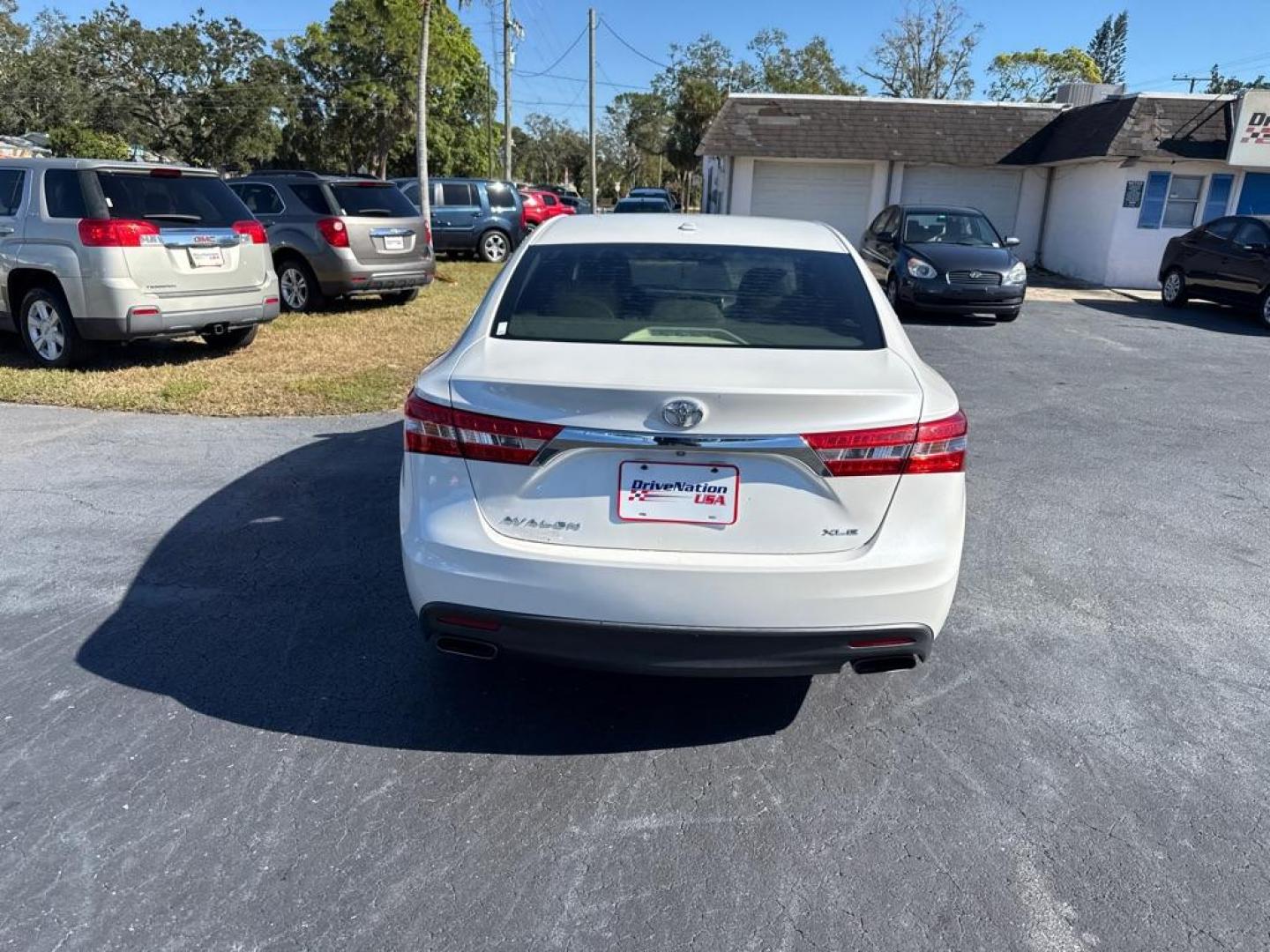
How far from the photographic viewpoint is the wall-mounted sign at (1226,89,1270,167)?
1762 centimetres

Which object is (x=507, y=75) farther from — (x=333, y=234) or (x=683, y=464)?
(x=683, y=464)

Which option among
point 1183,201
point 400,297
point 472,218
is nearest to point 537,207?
point 472,218

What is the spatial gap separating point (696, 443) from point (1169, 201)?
20.6m

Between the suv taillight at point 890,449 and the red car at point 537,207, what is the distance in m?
19.1

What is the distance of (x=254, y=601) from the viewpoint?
13.2 ft

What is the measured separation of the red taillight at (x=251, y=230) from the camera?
848cm

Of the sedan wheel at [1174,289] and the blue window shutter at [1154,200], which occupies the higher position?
the blue window shutter at [1154,200]

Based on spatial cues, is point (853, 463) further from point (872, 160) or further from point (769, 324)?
point (872, 160)

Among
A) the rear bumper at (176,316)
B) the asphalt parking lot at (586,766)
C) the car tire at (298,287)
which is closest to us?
the asphalt parking lot at (586,766)

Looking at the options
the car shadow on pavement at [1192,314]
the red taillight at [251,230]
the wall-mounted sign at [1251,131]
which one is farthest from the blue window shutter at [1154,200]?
the red taillight at [251,230]

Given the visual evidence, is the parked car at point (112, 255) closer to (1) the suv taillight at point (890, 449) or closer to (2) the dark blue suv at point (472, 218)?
(1) the suv taillight at point (890, 449)

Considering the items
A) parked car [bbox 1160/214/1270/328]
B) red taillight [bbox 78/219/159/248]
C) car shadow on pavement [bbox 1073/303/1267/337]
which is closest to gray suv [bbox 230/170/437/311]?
red taillight [bbox 78/219/159/248]

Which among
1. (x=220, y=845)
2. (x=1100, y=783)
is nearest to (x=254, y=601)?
(x=220, y=845)

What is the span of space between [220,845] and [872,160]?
2296 centimetres
